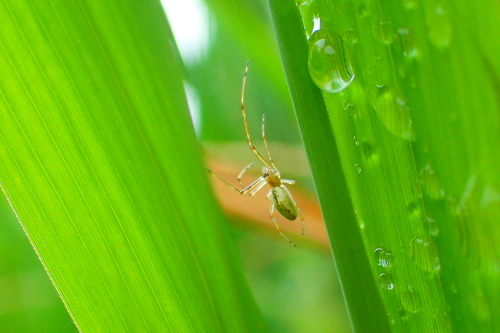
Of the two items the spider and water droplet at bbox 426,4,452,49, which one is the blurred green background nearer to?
the spider

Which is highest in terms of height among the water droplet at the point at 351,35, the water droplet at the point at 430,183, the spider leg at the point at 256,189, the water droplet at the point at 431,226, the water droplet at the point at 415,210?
the spider leg at the point at 256,189

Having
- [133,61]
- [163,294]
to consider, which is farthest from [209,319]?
[133,61]

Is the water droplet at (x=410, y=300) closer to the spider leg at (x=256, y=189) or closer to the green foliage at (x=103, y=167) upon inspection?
the green foliage at (x=103, y=167)

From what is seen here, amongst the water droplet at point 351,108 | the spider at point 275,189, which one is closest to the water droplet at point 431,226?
the water droplet at point 351,108

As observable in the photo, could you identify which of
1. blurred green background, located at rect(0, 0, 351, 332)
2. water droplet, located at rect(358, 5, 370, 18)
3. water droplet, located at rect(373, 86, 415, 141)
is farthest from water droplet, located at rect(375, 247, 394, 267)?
blurred green background, located at rect(0, 0, 351, 332)

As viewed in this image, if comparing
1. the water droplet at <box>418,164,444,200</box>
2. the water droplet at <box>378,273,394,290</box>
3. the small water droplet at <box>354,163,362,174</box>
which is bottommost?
the water droplet at <box>378,273,394,290</box>

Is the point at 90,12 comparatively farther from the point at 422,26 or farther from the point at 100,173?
the point at 422,26

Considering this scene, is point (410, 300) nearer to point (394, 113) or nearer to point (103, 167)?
point (394, 113)
